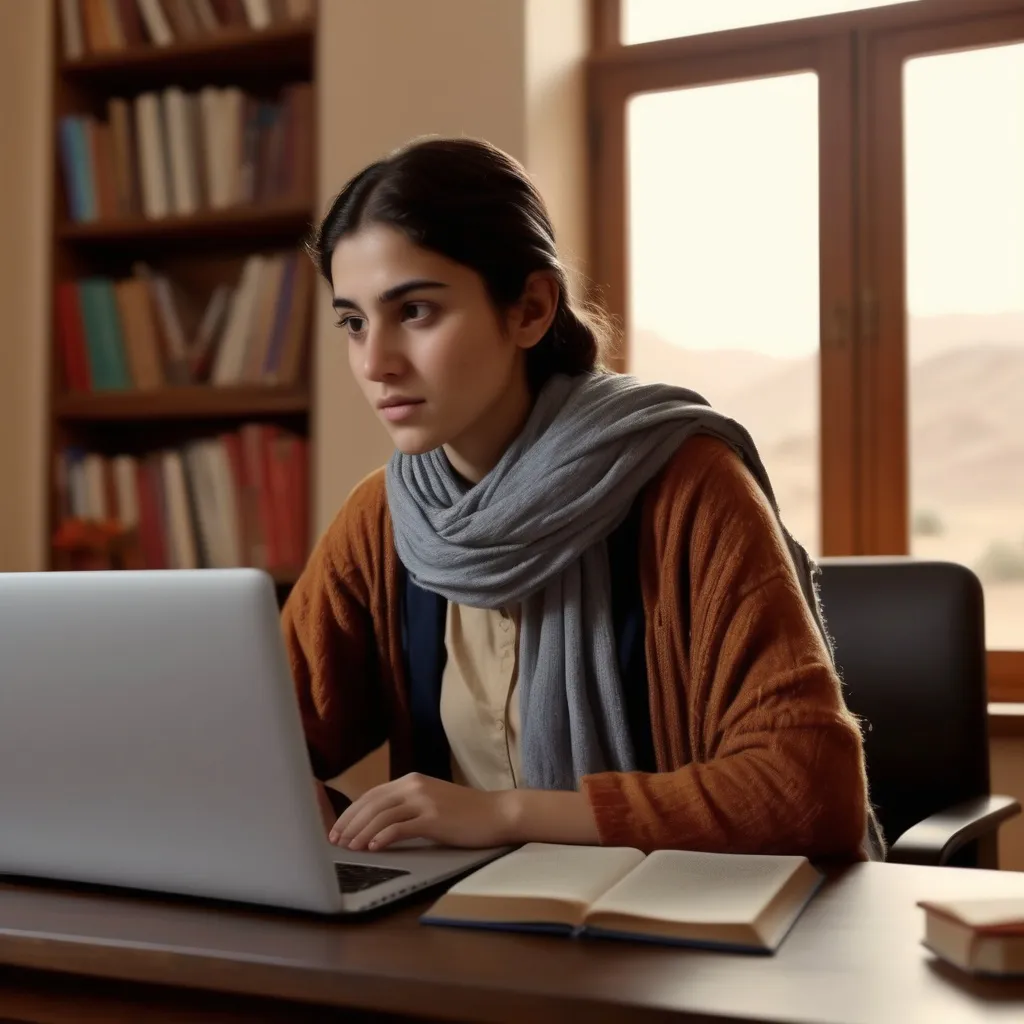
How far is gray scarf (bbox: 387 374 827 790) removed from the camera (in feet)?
4.24

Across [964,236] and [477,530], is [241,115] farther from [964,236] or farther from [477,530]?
[477,530]

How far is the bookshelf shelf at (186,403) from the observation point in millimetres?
2590

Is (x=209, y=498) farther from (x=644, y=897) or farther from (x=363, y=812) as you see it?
(x=644, y=897)

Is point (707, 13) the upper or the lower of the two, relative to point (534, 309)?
upper

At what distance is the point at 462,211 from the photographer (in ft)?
4.28

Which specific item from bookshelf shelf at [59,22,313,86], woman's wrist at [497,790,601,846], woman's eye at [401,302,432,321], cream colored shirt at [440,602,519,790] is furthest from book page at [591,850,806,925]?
bookshelf shelf at [59,22,313,86]

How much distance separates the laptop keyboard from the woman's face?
0.49m

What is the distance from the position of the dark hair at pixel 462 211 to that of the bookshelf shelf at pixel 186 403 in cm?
118

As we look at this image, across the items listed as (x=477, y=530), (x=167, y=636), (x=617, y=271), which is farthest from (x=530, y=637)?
(x=617, y=271)

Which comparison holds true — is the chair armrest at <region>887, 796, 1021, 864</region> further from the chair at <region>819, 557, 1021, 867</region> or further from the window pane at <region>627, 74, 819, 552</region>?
the window pane at <region>627, 74, 819, 552</region>

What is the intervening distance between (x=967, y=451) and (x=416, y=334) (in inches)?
54.4

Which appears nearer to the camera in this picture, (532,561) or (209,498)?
(532,561)

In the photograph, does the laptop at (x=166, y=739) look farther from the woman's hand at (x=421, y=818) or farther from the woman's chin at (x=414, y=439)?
the woman's chin at (x=414, y=439)

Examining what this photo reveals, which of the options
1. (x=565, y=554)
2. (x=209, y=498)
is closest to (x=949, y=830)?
(x=565, y=554)
